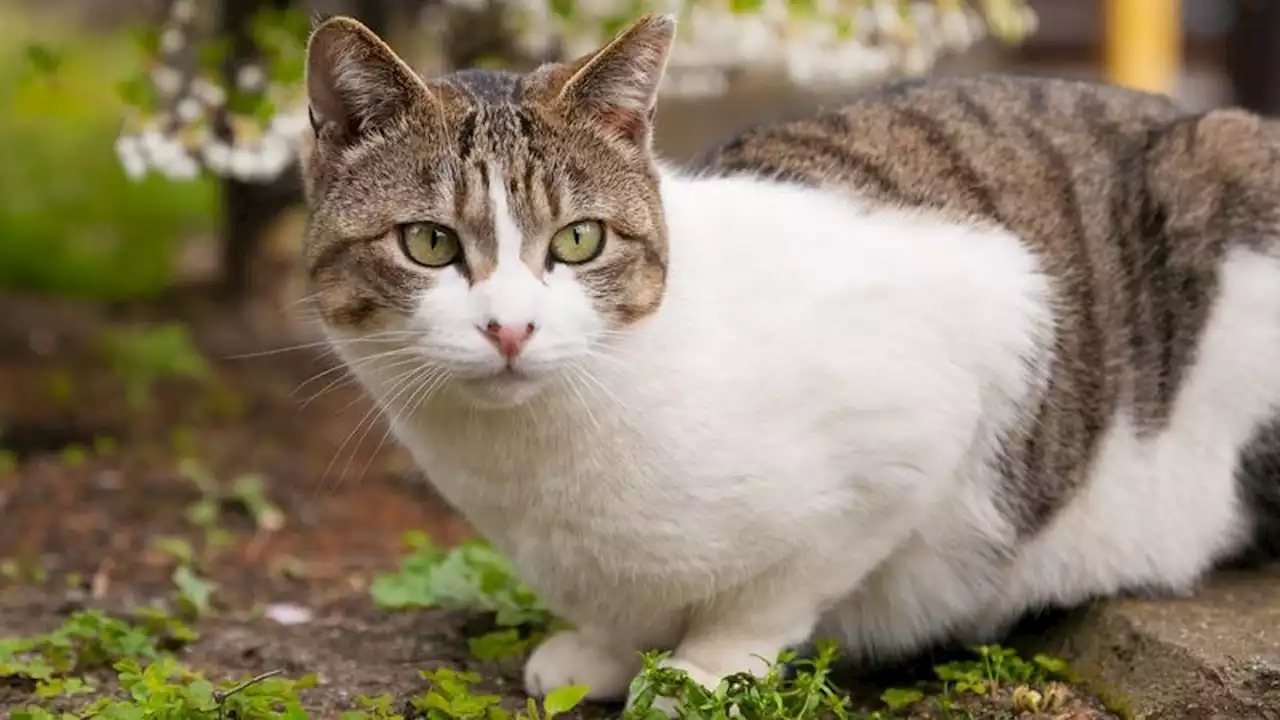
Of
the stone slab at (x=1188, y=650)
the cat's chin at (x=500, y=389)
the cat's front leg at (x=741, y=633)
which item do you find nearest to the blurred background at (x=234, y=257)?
the cat's chin at (x=500, y=389)

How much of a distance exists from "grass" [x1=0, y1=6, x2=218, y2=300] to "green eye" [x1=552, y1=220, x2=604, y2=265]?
138 inches

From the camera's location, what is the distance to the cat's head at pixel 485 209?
223cm

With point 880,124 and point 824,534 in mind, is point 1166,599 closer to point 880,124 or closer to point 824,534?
point 824,534

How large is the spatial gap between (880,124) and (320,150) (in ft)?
3.49

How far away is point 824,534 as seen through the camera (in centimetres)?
253

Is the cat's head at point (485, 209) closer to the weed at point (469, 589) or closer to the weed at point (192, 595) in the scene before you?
the weed at point (469, 589)

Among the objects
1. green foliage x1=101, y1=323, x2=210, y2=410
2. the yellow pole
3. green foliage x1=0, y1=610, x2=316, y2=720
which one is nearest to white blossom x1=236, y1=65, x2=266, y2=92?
green foliage x1=101, y1=323, x2=210, y2=410

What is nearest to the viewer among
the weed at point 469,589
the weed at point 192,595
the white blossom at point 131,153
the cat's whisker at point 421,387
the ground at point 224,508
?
the cat's whisker at point 421,387

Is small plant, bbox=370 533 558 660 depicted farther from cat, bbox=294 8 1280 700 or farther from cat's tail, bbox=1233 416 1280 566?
cat's tail, bbox=1233 416 1280 566

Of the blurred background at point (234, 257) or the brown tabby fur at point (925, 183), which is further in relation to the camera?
the blurred background at point (234, 257)

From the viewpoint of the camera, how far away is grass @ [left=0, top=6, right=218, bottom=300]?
6.47 metres

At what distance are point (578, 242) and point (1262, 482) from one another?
1367mm

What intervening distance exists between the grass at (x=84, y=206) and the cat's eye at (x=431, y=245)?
3.44m

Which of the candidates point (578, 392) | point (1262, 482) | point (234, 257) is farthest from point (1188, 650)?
point (234, 257)
